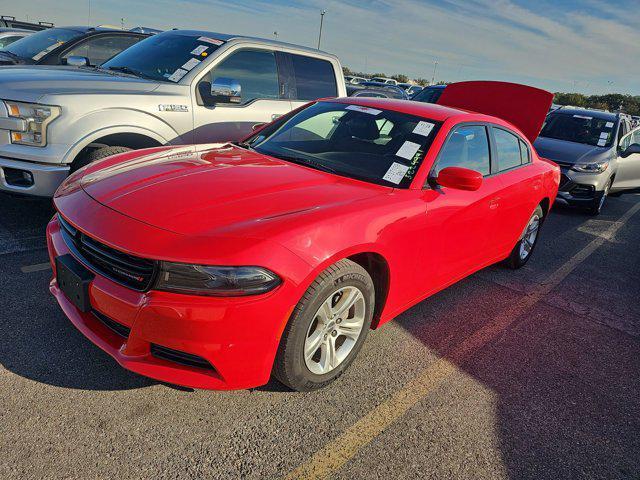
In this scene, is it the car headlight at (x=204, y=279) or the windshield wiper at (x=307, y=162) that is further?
the windshield wiper at (x=307, y=162)

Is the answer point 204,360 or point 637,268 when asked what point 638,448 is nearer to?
point 204,360

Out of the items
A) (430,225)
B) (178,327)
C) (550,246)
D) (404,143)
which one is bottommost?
(550,246)

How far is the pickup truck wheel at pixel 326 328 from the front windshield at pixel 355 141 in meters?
0.80

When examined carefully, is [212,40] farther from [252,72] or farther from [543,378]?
[543,378]

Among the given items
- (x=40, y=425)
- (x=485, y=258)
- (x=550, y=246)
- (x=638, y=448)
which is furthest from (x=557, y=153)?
(x=40, y=425)

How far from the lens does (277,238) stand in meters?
2.18

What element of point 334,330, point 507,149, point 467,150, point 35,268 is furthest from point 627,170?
point 35,268

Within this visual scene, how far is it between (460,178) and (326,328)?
1.28 metres

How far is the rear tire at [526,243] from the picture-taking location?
4.74m

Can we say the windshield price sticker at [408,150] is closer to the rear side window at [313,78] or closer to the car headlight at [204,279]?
the car headlight at [204,279]

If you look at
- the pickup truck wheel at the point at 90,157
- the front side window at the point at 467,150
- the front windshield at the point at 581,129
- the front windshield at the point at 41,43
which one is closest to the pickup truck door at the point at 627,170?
the front windshield at the point at 581,129

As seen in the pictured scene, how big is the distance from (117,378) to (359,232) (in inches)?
60.1

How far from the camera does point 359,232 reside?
253 centimetres

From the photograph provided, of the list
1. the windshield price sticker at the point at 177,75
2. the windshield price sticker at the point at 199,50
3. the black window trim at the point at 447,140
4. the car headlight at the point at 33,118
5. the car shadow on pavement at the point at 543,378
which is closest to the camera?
the car shadow on pavement at the point at 543,378
